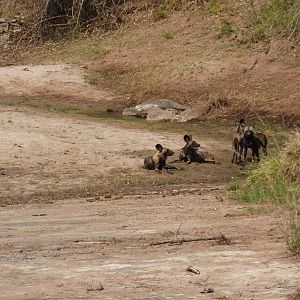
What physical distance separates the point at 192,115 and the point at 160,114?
808 mm

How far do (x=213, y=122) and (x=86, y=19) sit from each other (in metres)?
13.1

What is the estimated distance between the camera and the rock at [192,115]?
2372 centimetres

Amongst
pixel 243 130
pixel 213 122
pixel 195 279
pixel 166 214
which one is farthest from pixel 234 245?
pixel 213 122

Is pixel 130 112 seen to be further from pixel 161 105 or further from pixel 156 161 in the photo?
pixel 156 161

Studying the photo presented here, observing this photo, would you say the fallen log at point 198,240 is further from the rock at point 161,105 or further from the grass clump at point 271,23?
the grass clump at point 271,23

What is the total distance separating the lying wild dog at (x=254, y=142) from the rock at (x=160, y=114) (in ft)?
17.3

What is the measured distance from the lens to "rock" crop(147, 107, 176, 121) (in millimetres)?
23688

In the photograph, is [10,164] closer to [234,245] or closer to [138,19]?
[234,245]

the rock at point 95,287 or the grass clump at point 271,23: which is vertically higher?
the grass clump at point 271,23

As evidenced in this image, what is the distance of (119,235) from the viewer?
1017cm

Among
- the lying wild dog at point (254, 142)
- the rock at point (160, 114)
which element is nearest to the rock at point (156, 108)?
the rock at point (160, 114)

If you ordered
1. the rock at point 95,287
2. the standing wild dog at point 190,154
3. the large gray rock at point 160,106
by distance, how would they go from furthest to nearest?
the large gray rock at point 160,106, the standing wild dog at point 190,154, the rock at point 95,287

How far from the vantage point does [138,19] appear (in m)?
34.5

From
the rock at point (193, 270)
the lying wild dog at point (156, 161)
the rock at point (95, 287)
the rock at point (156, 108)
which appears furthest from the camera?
the rock at point (156, 108)
